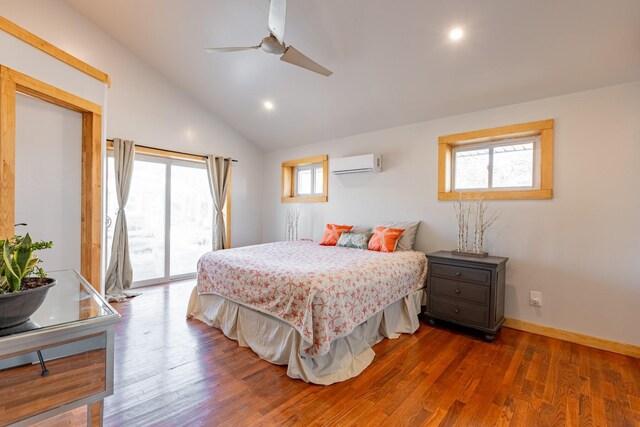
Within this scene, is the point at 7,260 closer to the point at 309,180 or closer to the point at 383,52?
the point at 383,52

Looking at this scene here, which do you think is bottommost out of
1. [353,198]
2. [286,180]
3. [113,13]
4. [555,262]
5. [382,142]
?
[555,262]

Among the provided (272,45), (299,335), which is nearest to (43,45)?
Result: (272,45)

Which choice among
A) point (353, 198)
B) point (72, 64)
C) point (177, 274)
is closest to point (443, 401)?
point (353, 198)

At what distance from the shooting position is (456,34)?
2.40 metres

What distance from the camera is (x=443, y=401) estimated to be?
1.79 metres

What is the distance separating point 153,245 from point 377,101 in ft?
12.7

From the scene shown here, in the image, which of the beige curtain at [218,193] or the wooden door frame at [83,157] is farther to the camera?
the beige curtain at [218,193]

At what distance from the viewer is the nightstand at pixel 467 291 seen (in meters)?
2.61

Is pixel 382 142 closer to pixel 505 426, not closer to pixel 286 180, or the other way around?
pixel 286 180

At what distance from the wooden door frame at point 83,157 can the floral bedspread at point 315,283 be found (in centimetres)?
97

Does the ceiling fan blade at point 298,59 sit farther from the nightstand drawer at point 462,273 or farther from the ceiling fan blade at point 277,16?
the nightstand drawer at point 462,273

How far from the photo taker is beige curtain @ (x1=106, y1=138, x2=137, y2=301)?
3750 millimetres

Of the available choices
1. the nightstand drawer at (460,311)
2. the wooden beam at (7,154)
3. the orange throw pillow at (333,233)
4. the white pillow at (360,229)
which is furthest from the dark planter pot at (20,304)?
the white pillow at (360,229)

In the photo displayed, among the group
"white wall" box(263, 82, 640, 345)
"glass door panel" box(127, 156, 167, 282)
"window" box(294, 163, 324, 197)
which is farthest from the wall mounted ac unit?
"glass door panel" box(127, 156, 167, 282)
